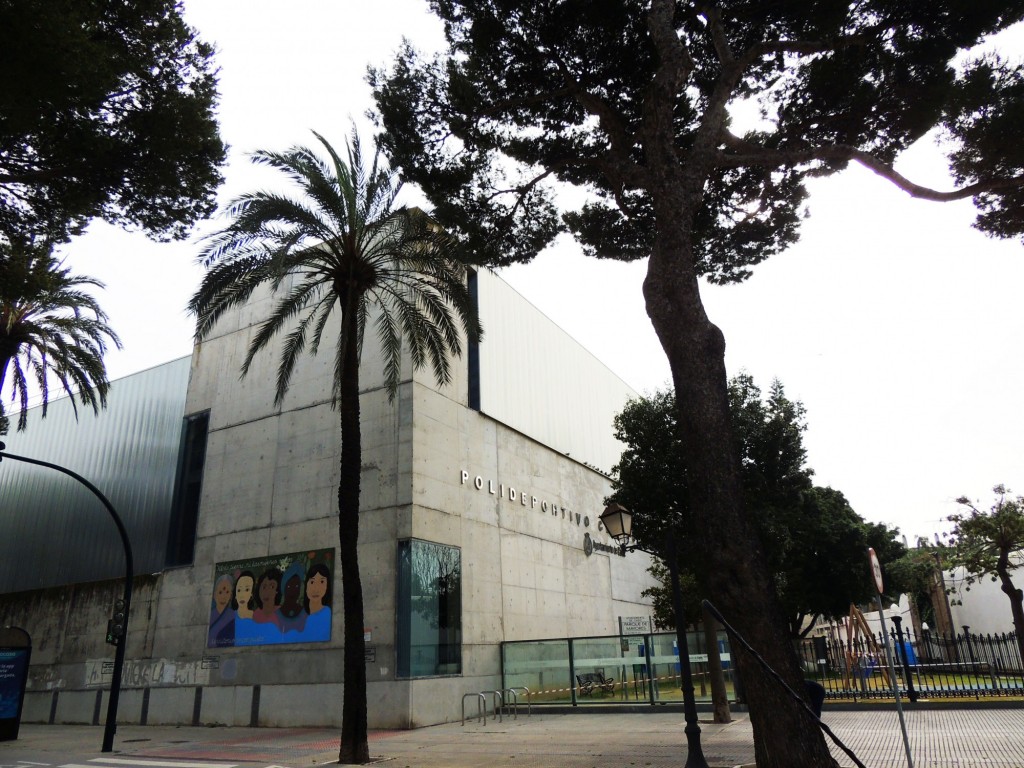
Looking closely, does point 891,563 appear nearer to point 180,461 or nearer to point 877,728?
point 877,728

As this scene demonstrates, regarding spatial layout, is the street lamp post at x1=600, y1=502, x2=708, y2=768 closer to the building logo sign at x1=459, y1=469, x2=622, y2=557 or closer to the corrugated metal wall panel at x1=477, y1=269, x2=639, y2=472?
the building logo sign at x1=459, y1=469, x2=622, y2=557

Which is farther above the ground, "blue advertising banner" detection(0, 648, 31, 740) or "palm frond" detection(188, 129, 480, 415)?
"palm frond" detection(188, 129, 480, 415)

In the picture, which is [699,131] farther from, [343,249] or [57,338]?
[57,338]

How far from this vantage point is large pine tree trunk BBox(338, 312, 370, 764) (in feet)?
37.4

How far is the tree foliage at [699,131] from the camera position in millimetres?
8438

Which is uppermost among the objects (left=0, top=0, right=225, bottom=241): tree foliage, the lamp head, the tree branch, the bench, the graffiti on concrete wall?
(left=0, top=0, right=225, bottom=241): tree foliage

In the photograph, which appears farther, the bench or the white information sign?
the white information sign

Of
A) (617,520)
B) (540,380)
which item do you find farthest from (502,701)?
(540,380)

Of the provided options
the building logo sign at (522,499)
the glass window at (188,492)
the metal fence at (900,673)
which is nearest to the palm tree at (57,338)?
the glass window at (188,492)

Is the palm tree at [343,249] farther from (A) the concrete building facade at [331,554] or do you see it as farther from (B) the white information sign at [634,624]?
(B) the white information sign at [634,624]

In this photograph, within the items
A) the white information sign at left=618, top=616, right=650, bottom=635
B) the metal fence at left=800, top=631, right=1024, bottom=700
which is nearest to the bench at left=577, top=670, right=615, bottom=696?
the metal fence at left=800, top=631, right=1024, bottom=700

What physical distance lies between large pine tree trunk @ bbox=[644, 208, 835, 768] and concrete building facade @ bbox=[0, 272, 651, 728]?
37.0 feet

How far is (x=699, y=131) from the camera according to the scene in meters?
10.1

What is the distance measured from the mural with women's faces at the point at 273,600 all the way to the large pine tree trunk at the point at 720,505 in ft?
44.2
